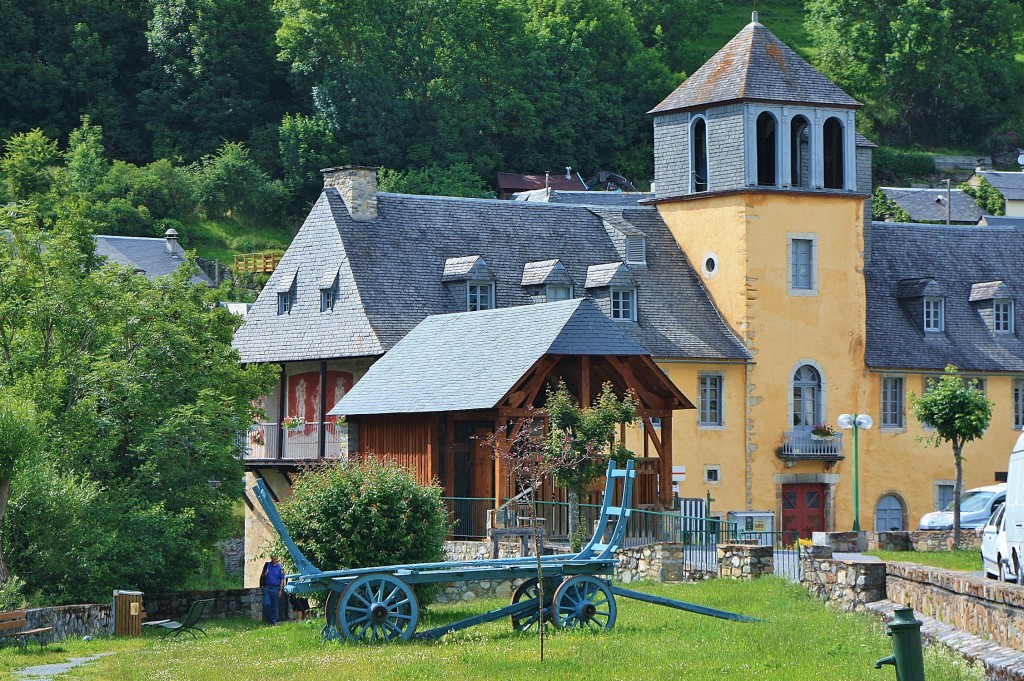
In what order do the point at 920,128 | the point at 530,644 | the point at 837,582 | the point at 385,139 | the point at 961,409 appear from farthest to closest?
the point at 920,128 < the point at 385,139 < the point at 961,409 < the point at 837,582 < the point at 530,644

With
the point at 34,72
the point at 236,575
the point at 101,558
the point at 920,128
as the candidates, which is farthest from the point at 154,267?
the point at 920,128

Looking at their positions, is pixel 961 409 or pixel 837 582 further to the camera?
pixel 961 409

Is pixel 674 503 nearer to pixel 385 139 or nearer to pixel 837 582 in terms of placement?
pixel 837 582

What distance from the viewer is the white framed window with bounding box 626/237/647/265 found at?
4725 cm

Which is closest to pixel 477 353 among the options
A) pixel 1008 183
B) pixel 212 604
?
pixel 212 604

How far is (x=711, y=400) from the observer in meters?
45.9

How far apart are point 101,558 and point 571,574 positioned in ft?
43.4

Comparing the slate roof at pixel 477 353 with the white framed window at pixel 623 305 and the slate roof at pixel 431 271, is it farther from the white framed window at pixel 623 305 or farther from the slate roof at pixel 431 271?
the white framed window at pixel 623 305

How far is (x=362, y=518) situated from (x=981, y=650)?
11.3 metres

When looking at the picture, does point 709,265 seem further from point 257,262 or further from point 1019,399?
point 257,262

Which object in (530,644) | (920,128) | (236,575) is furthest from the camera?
(920,128)

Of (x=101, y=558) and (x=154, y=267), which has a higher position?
(x=154, y=267)

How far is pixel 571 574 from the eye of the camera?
2244 cm

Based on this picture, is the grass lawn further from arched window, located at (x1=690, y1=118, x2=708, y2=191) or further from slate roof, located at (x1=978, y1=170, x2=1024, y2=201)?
slate roof, located at (x1=978, y1=170, x2=1024, y2=201)
